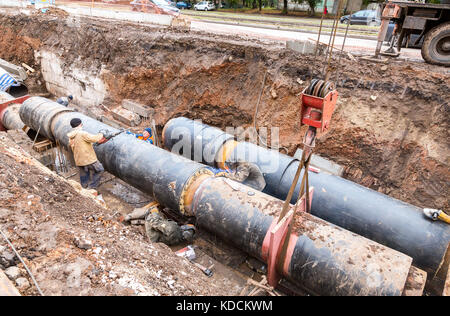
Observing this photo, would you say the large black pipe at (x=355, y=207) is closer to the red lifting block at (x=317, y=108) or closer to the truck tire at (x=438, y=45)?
the red lifting block at (x=317, y=108)

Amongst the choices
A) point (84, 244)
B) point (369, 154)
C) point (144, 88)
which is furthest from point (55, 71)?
point (369, 154)

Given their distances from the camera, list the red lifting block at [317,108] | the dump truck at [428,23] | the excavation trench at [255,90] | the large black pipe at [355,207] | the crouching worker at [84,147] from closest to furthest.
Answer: the red lifting block at [317,108] < the large black pipe at [355,207] < the crouching worker at [84,147] < the excavation trench at [255,90] < the dump truck at [428,23]

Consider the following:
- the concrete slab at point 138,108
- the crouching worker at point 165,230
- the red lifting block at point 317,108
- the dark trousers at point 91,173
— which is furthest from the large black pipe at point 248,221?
the concrete slab at point 138,108

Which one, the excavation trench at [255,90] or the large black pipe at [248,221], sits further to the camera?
the excavation trench at [255,90]

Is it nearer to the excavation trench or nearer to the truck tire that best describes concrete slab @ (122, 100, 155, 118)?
the excavation trench

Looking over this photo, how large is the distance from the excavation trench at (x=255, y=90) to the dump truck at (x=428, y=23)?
602 millimetres

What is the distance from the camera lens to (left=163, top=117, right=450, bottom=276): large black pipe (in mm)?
4148

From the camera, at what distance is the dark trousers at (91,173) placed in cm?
618

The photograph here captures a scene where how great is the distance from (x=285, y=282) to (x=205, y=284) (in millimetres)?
1454

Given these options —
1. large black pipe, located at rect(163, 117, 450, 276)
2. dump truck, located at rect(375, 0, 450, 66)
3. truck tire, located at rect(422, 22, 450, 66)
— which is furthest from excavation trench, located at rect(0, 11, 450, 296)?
large black pipe, located at rect(163, 117, 450, 276)

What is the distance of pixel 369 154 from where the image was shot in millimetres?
6785

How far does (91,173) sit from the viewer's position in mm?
6387

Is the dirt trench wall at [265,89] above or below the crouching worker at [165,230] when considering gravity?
above

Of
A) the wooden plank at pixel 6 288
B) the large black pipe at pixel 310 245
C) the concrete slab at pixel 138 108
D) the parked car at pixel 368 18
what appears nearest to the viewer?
the wooden plank at pixel 6 288
